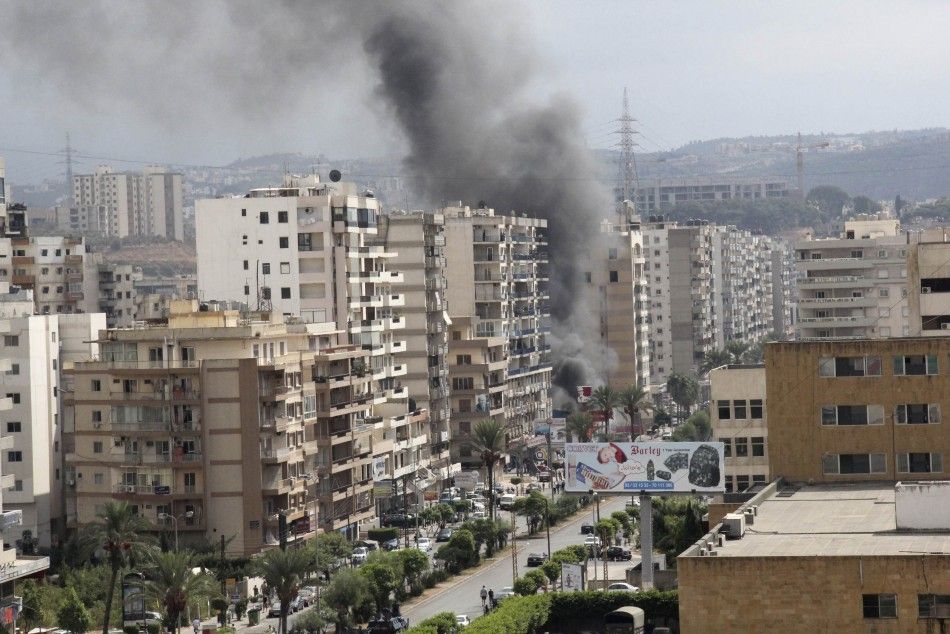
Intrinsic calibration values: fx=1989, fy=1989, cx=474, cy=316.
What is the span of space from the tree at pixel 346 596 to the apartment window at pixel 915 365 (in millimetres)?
22422

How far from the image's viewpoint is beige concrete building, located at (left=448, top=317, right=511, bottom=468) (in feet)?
368

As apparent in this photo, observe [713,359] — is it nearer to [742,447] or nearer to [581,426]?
[581,426]

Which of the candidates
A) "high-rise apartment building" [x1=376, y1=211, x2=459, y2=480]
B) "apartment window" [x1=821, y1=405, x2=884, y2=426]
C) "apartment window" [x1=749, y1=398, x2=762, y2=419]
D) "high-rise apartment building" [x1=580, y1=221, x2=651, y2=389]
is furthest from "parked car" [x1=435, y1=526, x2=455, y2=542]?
"high-rise apartment building" [x1=580, y1=221, x2=651, y2=389]

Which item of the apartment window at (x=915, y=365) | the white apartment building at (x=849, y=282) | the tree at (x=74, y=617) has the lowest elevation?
the tree at (x=74, y=617)

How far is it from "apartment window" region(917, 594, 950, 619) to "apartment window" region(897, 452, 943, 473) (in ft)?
46.2

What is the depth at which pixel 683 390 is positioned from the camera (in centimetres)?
15012

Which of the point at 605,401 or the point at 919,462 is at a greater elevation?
the point at 919,462

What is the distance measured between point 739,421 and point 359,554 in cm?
2191

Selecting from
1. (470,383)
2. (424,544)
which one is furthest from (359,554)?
(470,383)

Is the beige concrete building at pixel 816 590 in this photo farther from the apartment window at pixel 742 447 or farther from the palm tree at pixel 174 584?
the apartment window at pixel 742 447

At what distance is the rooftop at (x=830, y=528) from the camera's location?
36.1 metres

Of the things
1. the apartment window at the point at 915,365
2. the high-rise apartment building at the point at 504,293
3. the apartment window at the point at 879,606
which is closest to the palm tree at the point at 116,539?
the apartment window at the point at 915,365

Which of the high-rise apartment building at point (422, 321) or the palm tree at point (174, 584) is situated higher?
the high-rise apartment building at point (422, 321)

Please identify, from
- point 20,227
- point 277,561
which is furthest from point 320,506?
point 20,227
